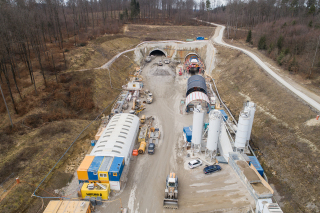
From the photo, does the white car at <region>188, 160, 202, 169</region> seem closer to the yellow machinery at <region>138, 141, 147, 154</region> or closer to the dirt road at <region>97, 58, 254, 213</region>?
the dirt road at <region>97, 58, 254, 213</region>

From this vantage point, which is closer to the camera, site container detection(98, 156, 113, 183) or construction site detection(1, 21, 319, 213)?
construction site detection(1, 21, 319, 213)

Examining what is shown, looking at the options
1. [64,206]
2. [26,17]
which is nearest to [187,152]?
[64,206]

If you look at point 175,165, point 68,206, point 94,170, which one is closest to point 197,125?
point 175,165

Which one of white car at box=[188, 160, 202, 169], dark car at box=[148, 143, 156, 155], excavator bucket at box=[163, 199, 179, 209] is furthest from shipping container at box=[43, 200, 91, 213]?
white car at box=[188, 160, 202, 169]

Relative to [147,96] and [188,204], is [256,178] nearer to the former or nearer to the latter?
[188,204]

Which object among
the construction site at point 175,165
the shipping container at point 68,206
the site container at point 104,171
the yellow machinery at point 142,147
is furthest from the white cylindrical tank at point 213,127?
the shipping container at point 68,206

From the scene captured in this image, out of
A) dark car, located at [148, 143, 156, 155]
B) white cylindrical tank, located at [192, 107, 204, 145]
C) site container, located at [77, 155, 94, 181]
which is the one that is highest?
white cylindrical tank, located at [192, 107, 204, 145]

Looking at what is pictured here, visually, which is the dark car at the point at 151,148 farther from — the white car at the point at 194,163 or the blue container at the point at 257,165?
the blue container at the point at 257,165
